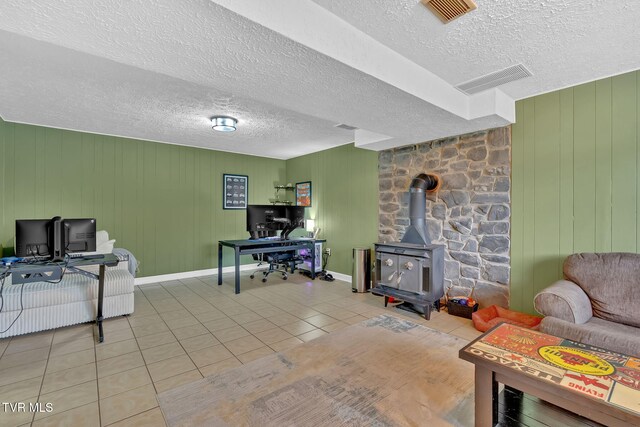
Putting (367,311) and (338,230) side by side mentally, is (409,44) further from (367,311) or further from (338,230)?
(338,230)

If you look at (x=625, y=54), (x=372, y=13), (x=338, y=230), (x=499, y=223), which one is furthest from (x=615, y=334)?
(x=338, y=230)

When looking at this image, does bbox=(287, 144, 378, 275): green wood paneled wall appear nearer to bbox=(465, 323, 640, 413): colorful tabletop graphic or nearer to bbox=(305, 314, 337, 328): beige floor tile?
bbox=(305, 314, 337, 328): beige floor tile

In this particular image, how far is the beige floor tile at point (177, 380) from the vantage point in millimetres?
2061

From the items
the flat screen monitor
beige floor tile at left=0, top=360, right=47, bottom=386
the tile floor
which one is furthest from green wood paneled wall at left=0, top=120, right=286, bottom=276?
beige floor tile at left=0, top=360, right=47, bottom=386

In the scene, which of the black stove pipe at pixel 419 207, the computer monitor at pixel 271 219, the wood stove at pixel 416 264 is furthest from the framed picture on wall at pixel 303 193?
the black stove pipe at pixel 419 207

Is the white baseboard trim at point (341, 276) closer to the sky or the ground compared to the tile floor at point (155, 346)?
closer to the sky

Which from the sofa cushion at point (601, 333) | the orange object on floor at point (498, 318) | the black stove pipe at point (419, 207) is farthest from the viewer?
the black stove pipe at point (419, 207)

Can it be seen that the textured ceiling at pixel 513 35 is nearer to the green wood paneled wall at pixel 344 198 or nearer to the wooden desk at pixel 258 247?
the green wood paneled wall at pixel 344 198

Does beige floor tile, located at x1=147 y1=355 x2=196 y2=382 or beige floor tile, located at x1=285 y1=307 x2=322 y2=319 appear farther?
beige floor tile, located at x1=285 y1=307 x2=322 y2=319

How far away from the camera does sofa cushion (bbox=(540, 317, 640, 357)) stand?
1841mm

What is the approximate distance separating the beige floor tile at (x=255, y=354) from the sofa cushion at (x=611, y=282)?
2800mm

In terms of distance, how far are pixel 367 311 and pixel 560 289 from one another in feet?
6.51

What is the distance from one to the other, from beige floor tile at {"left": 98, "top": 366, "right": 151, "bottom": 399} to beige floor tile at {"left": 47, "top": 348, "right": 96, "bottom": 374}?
44 centimetres

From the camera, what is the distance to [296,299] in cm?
414
